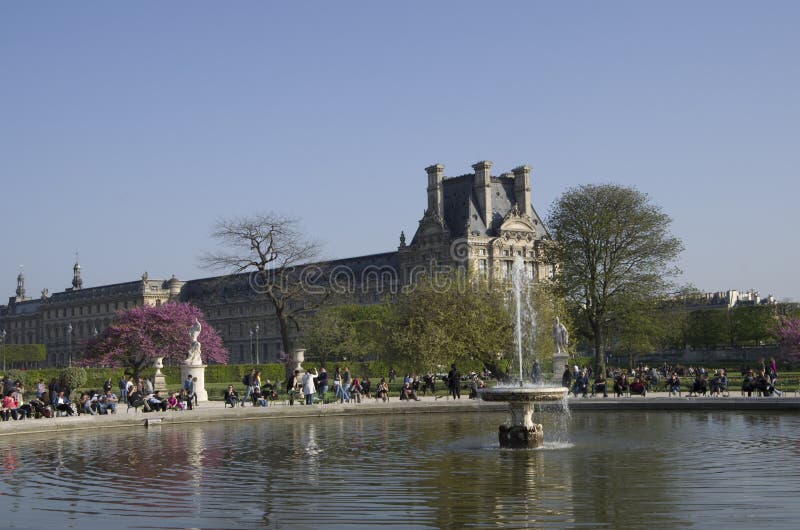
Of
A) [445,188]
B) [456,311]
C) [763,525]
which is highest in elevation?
[445,188]

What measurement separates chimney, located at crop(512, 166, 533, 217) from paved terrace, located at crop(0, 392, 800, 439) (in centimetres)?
6152

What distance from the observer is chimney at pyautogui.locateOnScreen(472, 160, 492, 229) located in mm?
90750

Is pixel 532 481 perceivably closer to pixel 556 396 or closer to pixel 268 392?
pixel 556 396

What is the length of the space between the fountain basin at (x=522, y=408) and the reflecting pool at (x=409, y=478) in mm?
312

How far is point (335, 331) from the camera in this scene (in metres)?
72.9

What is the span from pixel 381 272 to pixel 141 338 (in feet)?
147

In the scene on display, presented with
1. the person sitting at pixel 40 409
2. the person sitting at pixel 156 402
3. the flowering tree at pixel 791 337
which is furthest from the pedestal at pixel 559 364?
the flowering tree at pixel 791 337

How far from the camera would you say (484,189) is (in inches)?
3588

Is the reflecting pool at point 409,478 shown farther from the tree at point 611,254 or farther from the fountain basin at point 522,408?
the tree at point 611,254

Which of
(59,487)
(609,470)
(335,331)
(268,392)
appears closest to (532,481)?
(609,470)

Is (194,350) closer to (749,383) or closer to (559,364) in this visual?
(559,364)

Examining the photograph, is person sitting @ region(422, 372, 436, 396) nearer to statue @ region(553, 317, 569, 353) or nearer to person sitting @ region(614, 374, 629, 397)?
statue @ region(553, 317, 569, 353)

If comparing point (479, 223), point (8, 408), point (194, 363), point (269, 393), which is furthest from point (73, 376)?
Result: point (479, 223)

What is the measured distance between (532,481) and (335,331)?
58.6 metres
